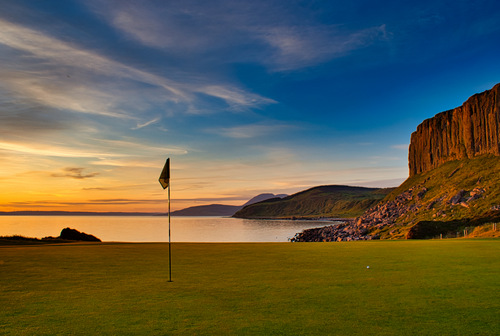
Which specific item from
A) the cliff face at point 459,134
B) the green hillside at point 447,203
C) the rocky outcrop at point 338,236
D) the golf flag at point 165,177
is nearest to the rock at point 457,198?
the green hillside at point 447,203

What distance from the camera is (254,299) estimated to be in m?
11.1

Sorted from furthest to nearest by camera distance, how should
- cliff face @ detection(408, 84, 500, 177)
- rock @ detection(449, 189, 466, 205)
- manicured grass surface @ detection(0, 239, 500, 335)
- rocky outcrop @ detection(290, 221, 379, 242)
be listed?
1. cliff face @ detection(408, 84, 500, 177)
2. rock @ detection(449, 189, 466, 205)
3. rocky outcrop @ detection(290, 221, 379, 242)
4. manicured grass surface @ detection(0, 239, 500, 335)

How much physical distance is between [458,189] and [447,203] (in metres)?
7.62

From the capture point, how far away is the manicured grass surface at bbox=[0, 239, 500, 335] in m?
8.40

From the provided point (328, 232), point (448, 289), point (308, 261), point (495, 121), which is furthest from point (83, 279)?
point (495, 121)

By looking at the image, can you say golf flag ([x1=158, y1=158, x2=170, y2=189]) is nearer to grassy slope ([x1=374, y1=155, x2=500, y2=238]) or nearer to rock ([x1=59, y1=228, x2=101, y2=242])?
rock ([x1=59, y1=228, x2=101, y2=242])

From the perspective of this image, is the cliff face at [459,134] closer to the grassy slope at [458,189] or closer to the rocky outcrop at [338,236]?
the grassy slope at [458,189]

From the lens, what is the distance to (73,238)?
47.2m

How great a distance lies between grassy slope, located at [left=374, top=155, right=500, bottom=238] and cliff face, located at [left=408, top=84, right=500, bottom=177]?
18.0ft

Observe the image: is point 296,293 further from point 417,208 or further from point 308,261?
point 417,208

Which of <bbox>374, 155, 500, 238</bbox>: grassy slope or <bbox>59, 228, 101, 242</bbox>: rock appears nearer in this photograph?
<bbox>59, 228, 101, 242</bbox>: rock

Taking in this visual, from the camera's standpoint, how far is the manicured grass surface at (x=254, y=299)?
840 cm

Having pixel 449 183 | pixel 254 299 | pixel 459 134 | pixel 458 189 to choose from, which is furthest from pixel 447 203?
pixel 254 299

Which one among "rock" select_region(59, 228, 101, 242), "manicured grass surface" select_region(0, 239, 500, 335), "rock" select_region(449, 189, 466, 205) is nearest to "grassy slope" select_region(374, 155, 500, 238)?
"rock" select_region(449, 189, 466, 205)
